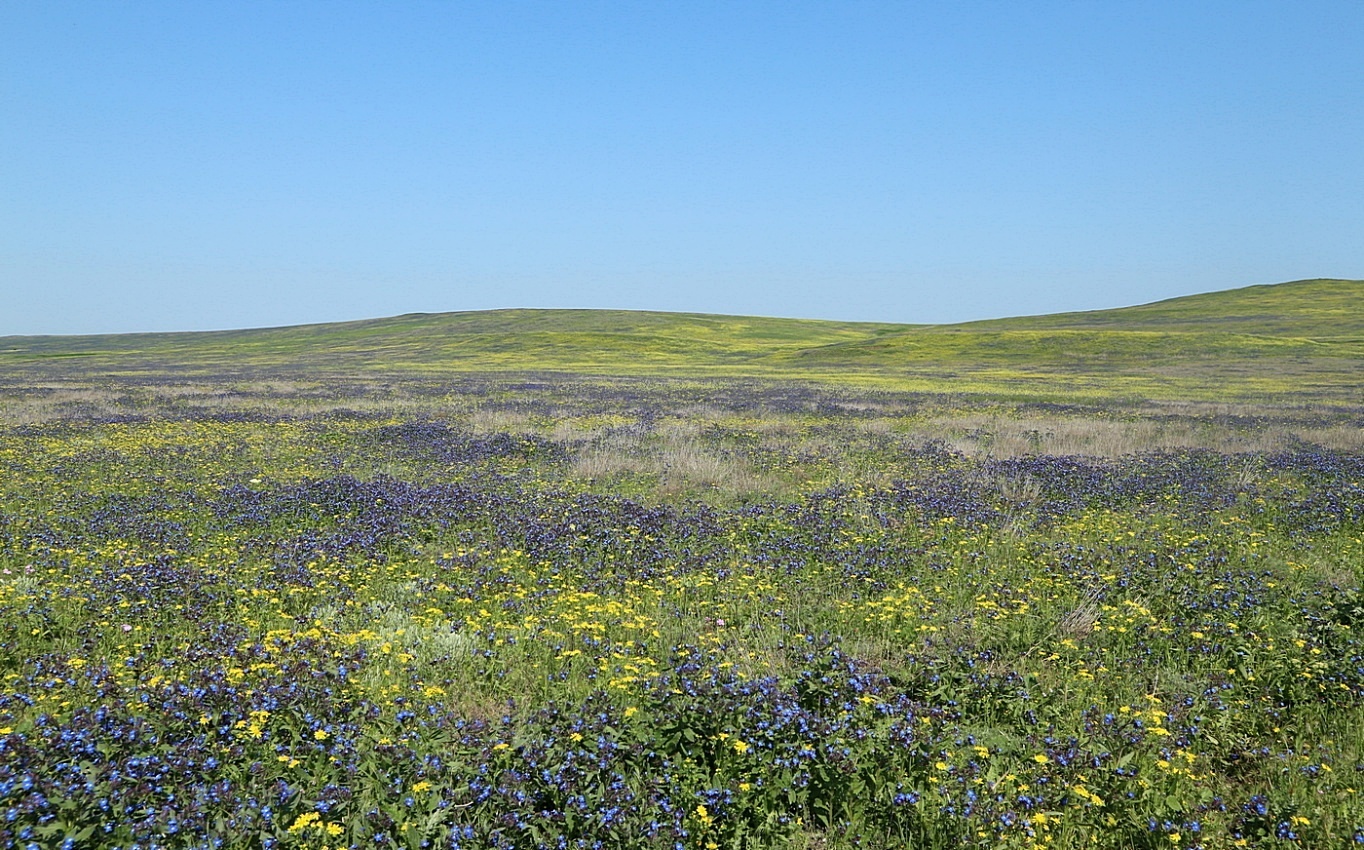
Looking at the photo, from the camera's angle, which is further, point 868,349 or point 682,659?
point 868,349

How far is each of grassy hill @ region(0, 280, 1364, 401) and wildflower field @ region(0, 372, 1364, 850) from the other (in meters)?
31.0

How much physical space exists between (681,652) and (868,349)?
78786 millimetres

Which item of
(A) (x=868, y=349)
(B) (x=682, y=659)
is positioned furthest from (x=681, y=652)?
(A) (x=868, y=349)

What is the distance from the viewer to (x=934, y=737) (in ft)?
16.5

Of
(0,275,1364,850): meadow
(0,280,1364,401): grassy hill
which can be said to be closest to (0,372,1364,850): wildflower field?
(0,275,1364,850): meadow

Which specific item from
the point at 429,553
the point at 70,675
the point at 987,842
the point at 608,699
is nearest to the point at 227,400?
the point at 429,553

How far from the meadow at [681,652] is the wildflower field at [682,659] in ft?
0.11

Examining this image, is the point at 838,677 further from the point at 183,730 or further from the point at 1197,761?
the point at 183,730

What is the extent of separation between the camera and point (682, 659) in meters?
5.89

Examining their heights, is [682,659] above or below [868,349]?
below

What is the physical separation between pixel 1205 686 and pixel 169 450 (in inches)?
789

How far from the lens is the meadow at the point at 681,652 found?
13.7 ft

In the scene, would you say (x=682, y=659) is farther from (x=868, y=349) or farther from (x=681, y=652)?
(x=868, y=349)

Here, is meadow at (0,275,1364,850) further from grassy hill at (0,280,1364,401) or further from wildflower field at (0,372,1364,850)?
grassy hill at (0,280,1364,401)
